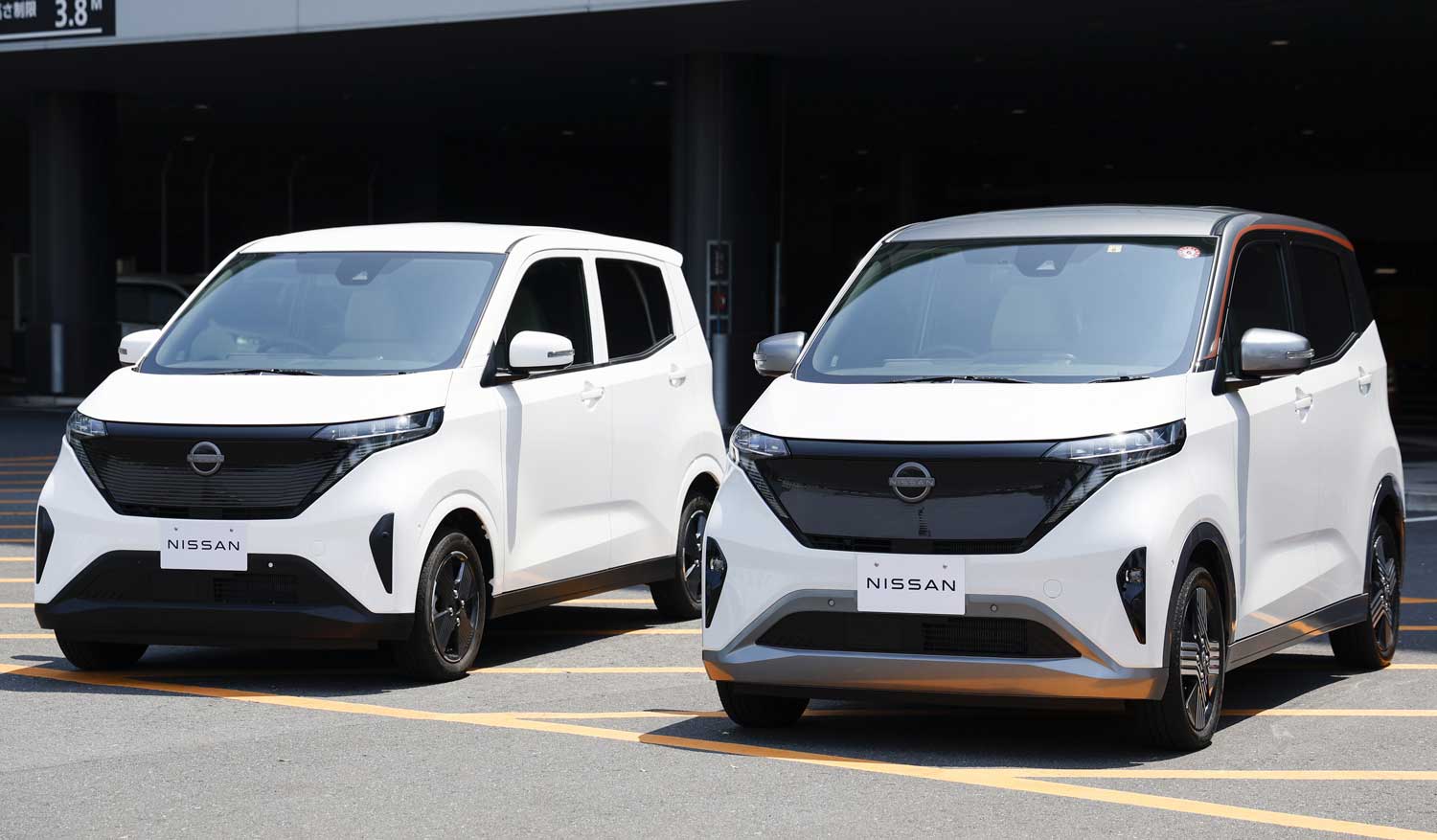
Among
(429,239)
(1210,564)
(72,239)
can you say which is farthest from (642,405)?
(72,239)

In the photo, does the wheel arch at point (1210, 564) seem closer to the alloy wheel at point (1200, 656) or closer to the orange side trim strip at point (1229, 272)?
the alloy wheel at point (1200, 656)

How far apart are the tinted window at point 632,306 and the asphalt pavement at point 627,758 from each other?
156 centimetres

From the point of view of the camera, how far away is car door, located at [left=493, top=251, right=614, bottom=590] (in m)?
8.59

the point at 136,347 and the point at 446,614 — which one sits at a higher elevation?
the point at 136,347

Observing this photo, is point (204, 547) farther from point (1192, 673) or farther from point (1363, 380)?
point (1363, 380)

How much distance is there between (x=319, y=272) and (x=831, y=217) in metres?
43.6

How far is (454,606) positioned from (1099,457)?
119 inches

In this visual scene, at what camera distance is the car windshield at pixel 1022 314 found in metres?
6.86

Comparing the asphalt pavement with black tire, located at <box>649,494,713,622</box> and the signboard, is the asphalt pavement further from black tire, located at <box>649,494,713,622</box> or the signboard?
the signboard

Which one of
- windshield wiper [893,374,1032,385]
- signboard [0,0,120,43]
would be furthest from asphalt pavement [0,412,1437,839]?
signboard [0,0,120,43]

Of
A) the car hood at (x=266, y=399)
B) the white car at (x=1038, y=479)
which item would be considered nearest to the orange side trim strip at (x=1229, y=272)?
the white car at (x=1038, y=479)

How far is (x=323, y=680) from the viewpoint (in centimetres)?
813

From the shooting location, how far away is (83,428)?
804 centimetres

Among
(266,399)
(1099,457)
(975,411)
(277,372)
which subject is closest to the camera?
(1099,457)
